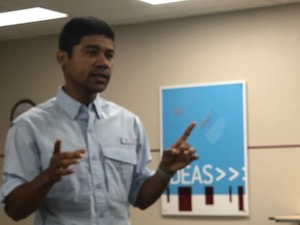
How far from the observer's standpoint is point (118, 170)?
84.7 inches

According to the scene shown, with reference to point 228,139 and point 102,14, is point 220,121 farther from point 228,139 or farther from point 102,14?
point 102,14

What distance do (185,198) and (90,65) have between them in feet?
13.7

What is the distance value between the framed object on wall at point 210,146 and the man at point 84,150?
3639 millimetres

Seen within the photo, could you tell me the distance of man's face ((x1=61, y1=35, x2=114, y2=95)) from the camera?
2.07m

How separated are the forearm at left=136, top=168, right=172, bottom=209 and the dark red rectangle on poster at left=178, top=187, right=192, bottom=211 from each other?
3865mm

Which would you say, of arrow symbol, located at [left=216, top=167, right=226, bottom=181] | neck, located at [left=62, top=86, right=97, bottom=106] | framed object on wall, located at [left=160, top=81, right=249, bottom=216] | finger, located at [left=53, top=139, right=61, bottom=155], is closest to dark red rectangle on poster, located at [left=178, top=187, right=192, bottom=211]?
framed object on wall, located at [left=160, top=81, right=249, bottom=216]

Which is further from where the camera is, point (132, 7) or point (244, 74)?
point (244, 74)

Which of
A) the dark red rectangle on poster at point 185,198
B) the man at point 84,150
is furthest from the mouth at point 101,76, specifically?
the dark red rectangle on poster at point 185,198

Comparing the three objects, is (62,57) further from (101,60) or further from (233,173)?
Result: (233,173)

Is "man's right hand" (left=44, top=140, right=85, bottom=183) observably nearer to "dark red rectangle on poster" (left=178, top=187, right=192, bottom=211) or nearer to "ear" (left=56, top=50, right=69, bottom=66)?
"ear" (left=56, top=50, right=69, bottom=66)

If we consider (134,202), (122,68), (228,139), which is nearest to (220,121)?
(228,139)

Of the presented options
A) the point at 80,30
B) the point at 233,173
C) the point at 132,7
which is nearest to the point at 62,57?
the point at 80,30

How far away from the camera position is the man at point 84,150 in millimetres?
2012

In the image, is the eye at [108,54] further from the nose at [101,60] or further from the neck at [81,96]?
the neck at [81,96]
